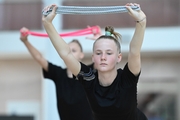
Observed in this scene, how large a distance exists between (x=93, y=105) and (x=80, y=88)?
65 cm

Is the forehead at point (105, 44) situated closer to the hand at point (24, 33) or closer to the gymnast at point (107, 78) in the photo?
the gymnast at point (107, 78)

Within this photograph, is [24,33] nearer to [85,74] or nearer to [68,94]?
[68,94]

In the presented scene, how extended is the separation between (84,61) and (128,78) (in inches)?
169

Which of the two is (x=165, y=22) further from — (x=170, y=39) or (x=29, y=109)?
(x=29, y=109)

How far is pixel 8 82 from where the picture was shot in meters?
6.23

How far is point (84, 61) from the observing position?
20.2 feet

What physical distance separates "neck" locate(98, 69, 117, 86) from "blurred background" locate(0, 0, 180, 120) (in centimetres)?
377

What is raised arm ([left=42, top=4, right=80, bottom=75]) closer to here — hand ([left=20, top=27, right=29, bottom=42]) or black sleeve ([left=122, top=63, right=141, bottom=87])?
black sleeve ([left=122, top=63, right=141, bottom=87])

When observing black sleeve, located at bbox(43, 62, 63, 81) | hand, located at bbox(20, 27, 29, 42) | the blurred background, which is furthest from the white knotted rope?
the blurred background

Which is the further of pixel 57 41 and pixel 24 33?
pixel 24 33

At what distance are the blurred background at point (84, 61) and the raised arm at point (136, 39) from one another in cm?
385

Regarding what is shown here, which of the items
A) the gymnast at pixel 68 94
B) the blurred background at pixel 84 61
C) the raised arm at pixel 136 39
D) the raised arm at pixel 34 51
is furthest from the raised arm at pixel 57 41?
the blurred background at pixel 84 61

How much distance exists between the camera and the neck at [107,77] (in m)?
1.89

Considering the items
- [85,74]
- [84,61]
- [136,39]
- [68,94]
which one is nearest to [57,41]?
[85,74]
